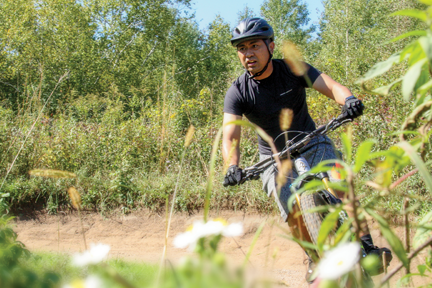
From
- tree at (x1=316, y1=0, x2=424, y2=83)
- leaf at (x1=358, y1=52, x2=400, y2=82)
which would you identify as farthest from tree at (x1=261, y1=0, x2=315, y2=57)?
leaf at (x1=358, y1=52, x2=400, y2=82)

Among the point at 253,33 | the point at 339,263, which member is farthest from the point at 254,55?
the point at 339,263

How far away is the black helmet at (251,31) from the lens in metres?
3.78

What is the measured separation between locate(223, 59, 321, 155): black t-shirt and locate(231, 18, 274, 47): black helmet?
38 cm

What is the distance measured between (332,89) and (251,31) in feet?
3.18

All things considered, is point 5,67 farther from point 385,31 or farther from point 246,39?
point 385,31

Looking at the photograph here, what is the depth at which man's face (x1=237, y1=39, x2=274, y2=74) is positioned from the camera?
3.76 m

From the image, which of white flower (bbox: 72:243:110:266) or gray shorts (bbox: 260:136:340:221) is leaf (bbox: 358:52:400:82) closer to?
white flower (bbox: 72:243:110:266)

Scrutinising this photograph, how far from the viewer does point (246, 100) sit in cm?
380

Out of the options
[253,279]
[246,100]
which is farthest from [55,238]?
[253,279]

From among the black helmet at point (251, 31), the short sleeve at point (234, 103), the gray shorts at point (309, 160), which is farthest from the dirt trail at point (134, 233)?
the black helmet at point (251, 31)

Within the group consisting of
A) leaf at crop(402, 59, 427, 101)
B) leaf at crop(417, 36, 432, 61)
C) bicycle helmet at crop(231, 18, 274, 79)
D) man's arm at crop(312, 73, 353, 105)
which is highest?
bicycle helmet at crop(231, 18, 274, 79)

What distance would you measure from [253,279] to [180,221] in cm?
616

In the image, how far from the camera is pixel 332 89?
3.47m

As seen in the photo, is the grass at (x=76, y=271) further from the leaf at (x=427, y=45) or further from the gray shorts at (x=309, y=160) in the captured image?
the gray shorts at (x=309, y=160)
